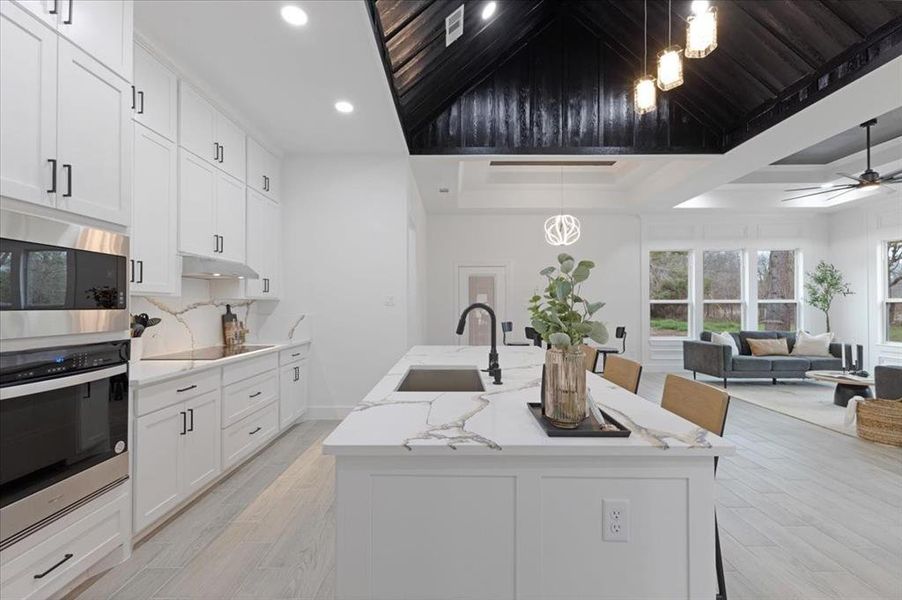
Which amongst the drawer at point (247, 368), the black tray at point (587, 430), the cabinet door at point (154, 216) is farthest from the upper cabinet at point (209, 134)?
the black tray at point (587, 430)

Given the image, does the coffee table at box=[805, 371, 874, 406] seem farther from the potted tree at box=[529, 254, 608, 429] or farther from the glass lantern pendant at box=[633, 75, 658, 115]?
the potted tree at box=[529, 254, 608, 429]

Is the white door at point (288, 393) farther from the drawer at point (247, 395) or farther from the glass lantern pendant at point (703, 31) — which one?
the glass lantern pendant at point (703, 31)

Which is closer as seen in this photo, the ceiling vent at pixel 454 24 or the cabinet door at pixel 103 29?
the cabinet door at pixel 103 29

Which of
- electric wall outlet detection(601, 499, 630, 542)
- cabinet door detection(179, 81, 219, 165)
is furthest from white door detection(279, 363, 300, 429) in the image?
electric wall outlet detection(601, 499, 630, 542)

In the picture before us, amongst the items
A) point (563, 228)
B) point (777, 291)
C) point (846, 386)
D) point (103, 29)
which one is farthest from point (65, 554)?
point (777, 291)

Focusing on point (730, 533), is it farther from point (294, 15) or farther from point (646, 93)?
point (294, 15)

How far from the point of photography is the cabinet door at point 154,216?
104 inches

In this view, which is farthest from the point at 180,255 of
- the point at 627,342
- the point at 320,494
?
the point at 627,342

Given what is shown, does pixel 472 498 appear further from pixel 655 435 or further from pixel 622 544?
pixel 655 435

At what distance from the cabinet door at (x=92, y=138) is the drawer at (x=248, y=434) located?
1.71 m

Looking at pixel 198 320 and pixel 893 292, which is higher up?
pixel 893 292

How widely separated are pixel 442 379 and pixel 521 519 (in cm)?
129

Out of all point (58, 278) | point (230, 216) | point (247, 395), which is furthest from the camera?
point (230, 216)

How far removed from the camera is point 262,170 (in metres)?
4.24
